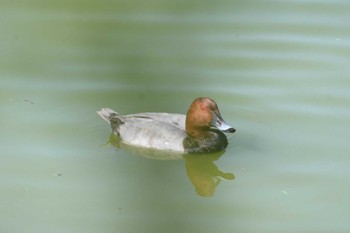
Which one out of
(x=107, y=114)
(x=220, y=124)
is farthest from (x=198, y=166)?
(x=107, y=114)

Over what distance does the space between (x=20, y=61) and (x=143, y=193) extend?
2.09m

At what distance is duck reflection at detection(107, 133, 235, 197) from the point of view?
5.87 metres

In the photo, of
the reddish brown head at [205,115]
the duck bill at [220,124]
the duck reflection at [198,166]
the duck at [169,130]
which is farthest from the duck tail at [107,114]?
the duck bill at [220,124]

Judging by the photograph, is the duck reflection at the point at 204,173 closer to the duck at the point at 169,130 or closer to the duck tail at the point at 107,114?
the duck at the point at 169,130

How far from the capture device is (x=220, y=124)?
6254 millimetres

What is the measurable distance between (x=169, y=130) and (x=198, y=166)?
36 cm

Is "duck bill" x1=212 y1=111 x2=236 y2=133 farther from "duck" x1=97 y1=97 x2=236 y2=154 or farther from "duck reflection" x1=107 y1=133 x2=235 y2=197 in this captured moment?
"duck reflection" x1=107 y1=133 x2=235 y2=197

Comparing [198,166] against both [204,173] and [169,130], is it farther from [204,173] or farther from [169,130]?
[169,130]

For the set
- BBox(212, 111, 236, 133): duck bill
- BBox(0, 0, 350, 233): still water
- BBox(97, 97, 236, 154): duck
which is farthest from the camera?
BBox(97, 97, 236, 154): duck

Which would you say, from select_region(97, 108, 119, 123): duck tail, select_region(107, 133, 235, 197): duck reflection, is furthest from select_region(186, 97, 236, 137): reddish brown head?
select_region(97, 108, 119, 123): duck tail

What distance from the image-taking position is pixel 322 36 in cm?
763

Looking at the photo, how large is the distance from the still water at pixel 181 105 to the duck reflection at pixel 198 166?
14mm

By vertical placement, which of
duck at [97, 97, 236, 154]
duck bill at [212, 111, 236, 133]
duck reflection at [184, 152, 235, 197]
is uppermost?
duck bill at [212, 111, 236, 133]

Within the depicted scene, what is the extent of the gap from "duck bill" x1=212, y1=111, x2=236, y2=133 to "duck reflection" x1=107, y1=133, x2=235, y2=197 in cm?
17
